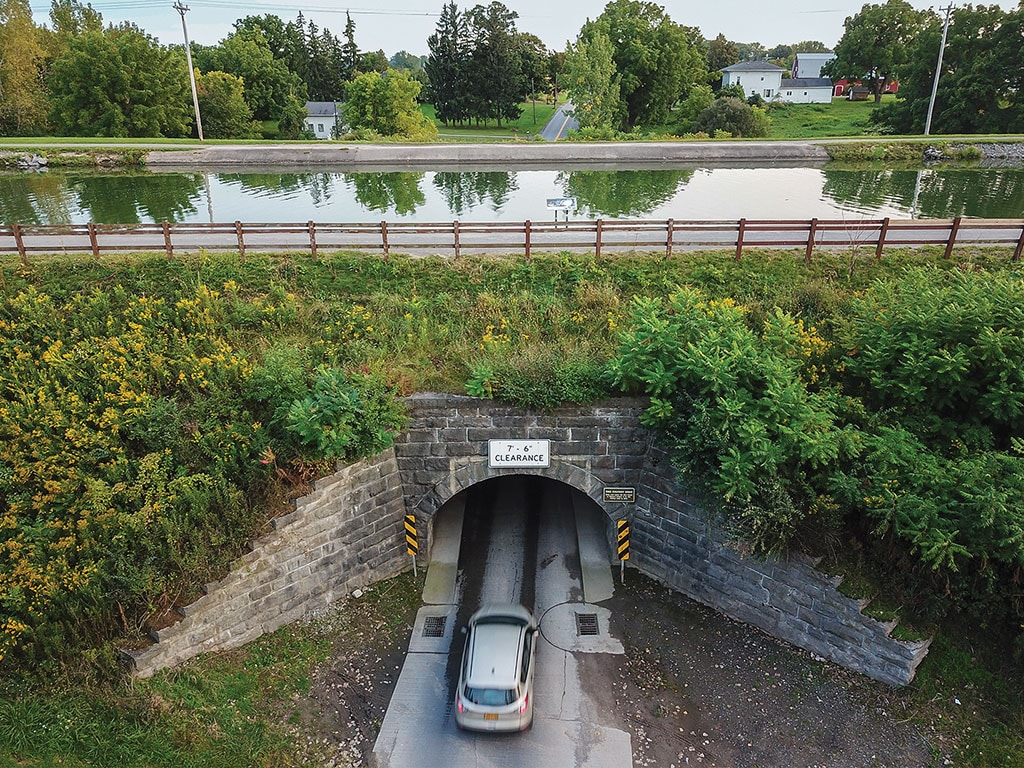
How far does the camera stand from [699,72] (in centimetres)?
6481

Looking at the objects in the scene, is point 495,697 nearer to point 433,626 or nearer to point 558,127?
point 433,626

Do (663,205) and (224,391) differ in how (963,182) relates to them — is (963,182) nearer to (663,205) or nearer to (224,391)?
(663,205)

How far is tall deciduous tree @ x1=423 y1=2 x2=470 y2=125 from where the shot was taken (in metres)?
70.6

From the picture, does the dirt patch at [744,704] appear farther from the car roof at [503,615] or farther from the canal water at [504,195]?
the canal water at [504,195]

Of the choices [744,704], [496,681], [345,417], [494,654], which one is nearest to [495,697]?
[496,681]

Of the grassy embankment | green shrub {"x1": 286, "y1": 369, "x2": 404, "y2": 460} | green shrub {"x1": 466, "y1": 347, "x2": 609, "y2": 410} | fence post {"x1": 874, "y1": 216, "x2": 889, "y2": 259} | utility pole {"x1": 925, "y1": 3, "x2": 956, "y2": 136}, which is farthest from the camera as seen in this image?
utility pole {"x1": 925, "y1": 3, "x2": 956, "y2": 136}

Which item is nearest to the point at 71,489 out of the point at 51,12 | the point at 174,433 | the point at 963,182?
the point at 174,433

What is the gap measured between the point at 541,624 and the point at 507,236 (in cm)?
1160

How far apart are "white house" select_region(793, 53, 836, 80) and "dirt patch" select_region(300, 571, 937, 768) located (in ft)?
336

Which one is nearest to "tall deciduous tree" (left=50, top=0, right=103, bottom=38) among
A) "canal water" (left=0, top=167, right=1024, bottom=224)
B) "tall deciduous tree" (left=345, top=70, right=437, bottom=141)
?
"tall deciduous tree" (left=345, top=70, right=437, bottom=141)

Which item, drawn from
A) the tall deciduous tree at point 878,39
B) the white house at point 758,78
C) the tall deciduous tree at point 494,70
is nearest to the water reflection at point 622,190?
the tall deciduous tree at point 494,70

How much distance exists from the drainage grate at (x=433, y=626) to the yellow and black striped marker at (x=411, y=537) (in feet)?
4.92

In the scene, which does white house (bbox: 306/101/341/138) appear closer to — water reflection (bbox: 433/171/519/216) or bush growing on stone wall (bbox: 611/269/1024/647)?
water reflection (bbox: 433/171/519/216)

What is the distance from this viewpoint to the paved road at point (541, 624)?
384 inches
